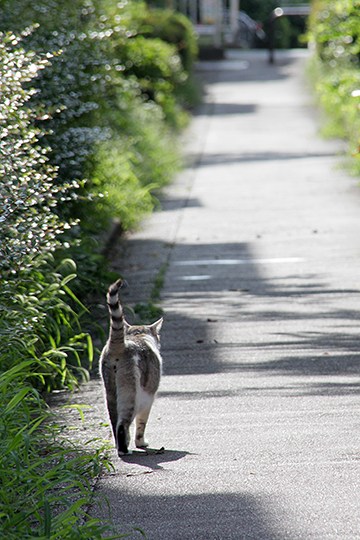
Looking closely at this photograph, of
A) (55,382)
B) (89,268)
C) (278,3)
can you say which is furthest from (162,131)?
(278,3)

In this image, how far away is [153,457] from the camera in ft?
21.0

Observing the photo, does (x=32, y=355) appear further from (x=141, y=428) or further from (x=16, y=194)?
→ (x=141, y=428)

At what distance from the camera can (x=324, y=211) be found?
15289mm

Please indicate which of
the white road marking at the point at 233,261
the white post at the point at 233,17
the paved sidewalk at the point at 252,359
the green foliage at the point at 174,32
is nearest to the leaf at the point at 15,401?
the paved sidewalk at the point at 252,359

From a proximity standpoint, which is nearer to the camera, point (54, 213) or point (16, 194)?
point (16, 194)

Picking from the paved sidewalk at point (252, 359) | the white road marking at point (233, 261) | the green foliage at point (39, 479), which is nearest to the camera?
the green foliage at point (39, 479)

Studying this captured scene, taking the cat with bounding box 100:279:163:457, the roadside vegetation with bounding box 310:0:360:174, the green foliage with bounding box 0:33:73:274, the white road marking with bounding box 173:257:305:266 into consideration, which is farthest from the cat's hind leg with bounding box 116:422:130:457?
the roadside vegetation with bounding box 310:0:360:174

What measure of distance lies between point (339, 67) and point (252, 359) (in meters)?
20.2

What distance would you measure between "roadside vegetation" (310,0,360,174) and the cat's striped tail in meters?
8.89

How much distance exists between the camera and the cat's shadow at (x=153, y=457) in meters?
6.27

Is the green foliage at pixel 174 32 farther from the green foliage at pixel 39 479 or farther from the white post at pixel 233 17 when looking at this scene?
the green foliage at pixel 39 479

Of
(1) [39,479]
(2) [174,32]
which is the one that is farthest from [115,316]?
(2) [174,32]

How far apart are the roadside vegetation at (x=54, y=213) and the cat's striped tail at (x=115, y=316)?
0.48 metres

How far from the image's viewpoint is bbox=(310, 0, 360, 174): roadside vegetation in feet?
52.5
